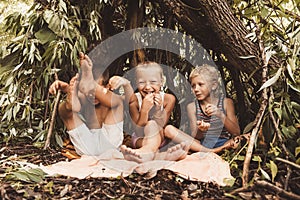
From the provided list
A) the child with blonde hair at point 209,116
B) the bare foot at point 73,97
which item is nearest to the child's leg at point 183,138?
the child with blonde hair at point 209,116

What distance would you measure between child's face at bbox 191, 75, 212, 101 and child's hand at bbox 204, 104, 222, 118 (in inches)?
4.7

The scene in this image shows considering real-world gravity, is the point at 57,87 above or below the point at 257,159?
above

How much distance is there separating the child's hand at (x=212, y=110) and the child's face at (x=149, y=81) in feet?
0.86

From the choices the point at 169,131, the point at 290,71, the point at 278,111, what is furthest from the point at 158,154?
the point at 290,71

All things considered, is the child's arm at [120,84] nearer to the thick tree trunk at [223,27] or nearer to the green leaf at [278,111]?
the thick tree trunk at [223,27]

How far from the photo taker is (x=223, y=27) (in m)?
1.90

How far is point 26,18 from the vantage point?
220cm

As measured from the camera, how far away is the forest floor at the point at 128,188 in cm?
139

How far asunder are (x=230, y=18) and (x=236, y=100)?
0.63 metres

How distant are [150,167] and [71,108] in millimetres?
542

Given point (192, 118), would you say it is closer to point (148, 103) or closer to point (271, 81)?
point (148, 103)

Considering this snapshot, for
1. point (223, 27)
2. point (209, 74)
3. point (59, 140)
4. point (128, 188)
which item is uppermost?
point (223, 27)

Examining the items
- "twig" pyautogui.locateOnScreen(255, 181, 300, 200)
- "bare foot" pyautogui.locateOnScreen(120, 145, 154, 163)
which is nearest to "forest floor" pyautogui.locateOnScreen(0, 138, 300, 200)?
"twig" pyautogui.locateOnScreen(255, 181, 300, 200)

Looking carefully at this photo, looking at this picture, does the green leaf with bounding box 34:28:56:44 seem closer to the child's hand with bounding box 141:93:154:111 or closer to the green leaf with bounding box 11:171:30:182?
the child's hand with bounding box 141:93:154:111
